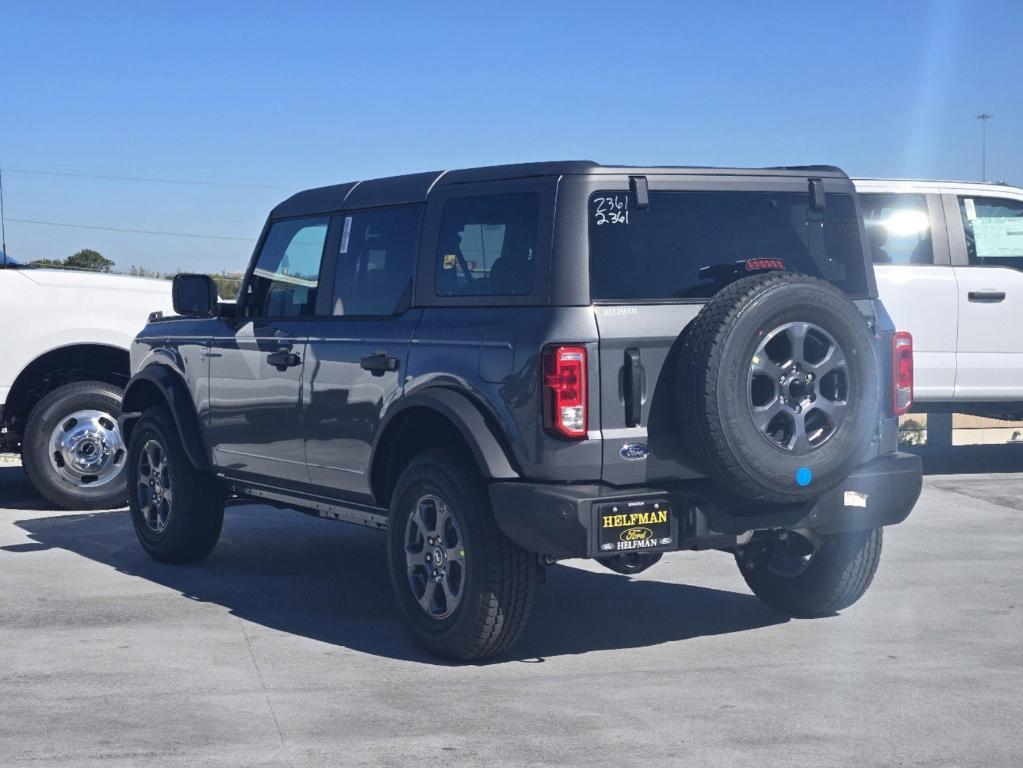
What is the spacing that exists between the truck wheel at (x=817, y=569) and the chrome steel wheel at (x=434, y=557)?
1.37 meters

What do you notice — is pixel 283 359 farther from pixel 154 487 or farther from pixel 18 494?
pixel 18 494

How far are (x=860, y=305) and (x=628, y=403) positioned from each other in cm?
133

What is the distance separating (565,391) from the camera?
5.72m

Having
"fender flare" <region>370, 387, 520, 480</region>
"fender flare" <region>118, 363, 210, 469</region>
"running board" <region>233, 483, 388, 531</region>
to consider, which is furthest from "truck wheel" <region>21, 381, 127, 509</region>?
"fender flare" <region>370, 387, 520, 480</region>

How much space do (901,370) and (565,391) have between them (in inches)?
67.3

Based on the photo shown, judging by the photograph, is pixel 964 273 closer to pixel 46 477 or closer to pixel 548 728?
pixel 46 477

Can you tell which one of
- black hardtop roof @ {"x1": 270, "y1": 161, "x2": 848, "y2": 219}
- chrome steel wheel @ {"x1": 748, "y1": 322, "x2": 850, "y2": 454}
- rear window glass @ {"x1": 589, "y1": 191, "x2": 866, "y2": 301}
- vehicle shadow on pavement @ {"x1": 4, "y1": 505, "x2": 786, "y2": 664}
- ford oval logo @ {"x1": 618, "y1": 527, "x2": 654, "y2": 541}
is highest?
black hardtop roof @ {"x1": 270, "y1": 161, "x2": 848, "y2": 219}

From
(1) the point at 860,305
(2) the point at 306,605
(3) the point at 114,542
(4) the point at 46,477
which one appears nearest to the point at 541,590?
(2) the point at 306,605

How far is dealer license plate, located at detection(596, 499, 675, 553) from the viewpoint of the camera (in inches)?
225

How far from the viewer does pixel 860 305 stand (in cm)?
658

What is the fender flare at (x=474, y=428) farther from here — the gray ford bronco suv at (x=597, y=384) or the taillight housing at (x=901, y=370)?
the taillight housing at (x=901, y=370)

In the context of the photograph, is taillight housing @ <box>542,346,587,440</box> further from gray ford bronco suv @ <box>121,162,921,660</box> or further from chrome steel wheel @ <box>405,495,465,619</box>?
chrome steel wheel @ <box>405,495,465,619</box>

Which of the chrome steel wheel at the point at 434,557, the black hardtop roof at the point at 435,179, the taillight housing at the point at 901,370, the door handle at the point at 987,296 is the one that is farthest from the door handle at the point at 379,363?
the door handle at the point at 987,296

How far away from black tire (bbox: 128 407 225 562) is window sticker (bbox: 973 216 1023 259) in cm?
646
